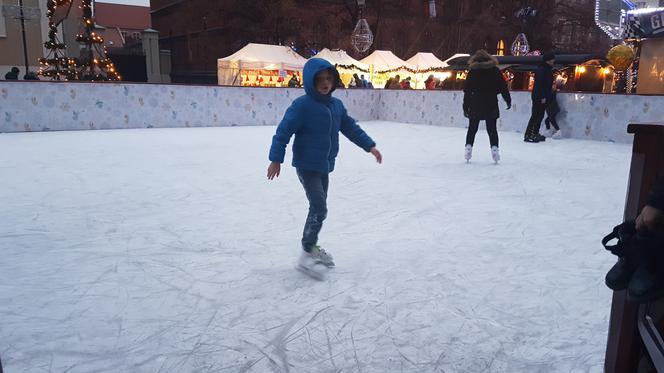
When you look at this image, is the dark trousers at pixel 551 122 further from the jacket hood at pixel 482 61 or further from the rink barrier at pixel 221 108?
the jacket hood at pixel 482 61

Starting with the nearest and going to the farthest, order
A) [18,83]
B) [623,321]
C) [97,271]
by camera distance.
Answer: [623,321]
[97,271]
[18,83]

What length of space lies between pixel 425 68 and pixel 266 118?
371 inches

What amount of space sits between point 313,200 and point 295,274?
0.40 meters

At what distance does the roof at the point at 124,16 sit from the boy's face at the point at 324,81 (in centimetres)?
5782

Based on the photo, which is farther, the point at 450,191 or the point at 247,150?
the point at 247,150

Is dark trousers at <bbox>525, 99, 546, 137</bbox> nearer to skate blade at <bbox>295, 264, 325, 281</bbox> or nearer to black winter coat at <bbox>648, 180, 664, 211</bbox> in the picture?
skate blade at <bbox>295, 264, 325, 281</bbox>

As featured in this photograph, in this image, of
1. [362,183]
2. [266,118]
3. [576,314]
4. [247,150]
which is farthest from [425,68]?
[576,314]

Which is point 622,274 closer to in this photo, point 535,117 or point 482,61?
point 482,61

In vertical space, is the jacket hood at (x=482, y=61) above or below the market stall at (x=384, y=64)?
below

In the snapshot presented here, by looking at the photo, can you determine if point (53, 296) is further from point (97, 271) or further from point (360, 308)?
point (360, 308)

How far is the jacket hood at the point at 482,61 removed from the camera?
591 centimetres

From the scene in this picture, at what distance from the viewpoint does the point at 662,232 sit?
96cm

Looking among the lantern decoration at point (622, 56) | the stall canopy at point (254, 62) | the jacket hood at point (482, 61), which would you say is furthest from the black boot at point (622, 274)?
the stall canopy at point (254, 62)

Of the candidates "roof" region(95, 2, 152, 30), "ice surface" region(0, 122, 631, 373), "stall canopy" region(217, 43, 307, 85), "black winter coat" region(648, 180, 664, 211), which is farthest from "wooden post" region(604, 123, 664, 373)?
"roof" region(95, 2, 152, 30)
